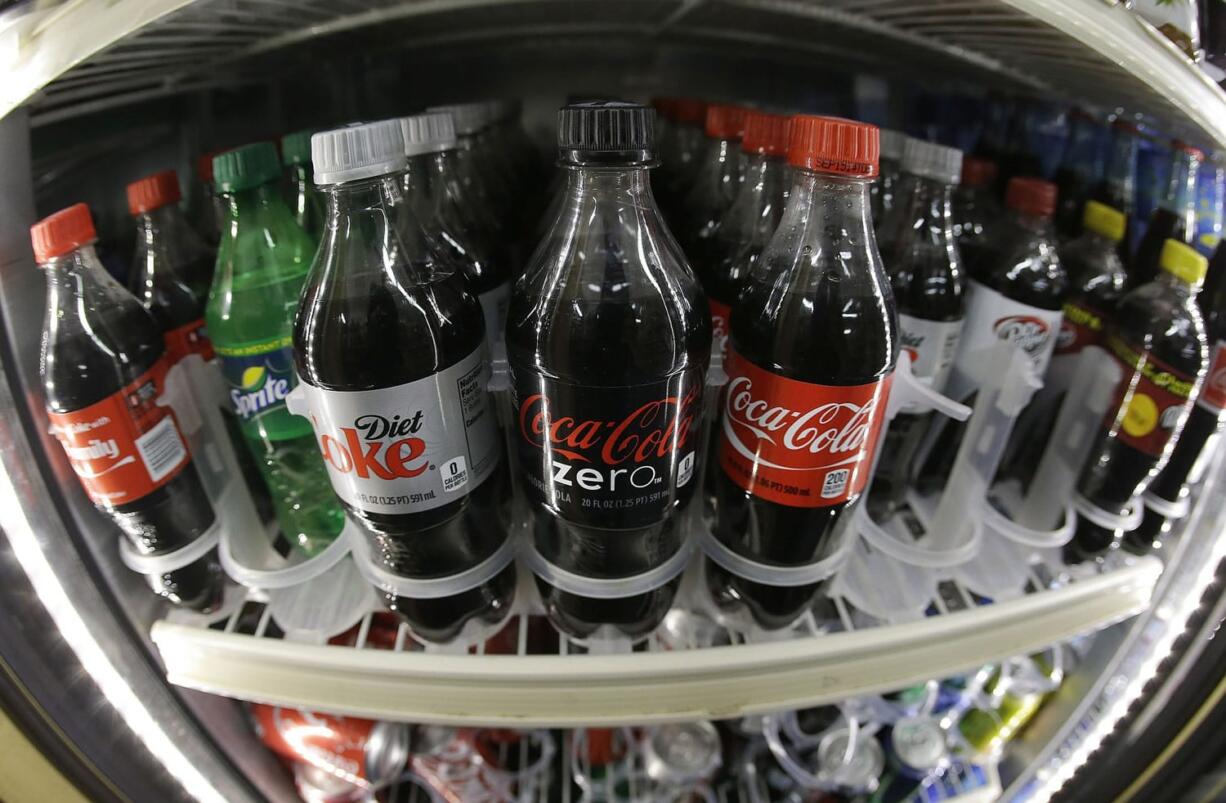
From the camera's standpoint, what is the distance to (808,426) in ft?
1.87

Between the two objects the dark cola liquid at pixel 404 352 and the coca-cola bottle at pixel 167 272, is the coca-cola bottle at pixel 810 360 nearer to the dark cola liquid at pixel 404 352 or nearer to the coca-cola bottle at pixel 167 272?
the dark cola liquid at pixel 404 352

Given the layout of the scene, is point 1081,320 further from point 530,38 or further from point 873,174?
point 530,38

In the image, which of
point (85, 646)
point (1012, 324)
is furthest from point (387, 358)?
point (1012, 324)

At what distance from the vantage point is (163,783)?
2.33ft

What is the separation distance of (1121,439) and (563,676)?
0.69 m

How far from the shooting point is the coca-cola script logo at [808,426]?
56cm

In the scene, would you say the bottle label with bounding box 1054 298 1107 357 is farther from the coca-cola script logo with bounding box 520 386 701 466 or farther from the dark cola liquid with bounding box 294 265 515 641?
the dark cola liquid with bounding box 294 265 515 641

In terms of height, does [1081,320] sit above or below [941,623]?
above

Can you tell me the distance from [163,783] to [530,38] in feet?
4.31

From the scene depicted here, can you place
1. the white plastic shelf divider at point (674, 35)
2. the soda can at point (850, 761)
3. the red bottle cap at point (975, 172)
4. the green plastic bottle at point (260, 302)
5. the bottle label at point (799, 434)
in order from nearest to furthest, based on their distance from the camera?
the white plastic shelf divider at point (674, 35) < the bottle label at point (799, 434) < the green plastic bottle at point (260, 302) < the red bottle cap at point (975, 172) < the soda can at point (850, 761)

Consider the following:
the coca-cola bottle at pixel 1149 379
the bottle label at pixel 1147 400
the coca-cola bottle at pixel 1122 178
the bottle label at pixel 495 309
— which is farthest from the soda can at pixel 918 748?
the bottle label at pixel 495 309

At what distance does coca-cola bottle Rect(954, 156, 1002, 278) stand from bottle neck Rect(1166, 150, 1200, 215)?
20 centimetres

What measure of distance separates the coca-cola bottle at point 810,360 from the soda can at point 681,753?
0.56 m

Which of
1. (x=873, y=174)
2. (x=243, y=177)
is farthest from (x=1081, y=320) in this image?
(x=243, y=177)
